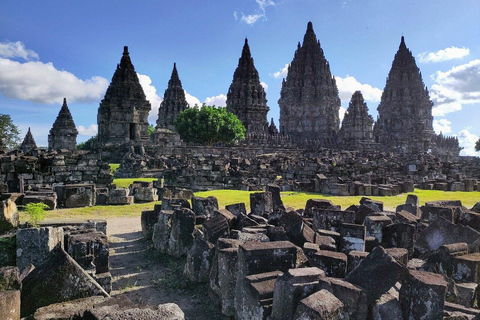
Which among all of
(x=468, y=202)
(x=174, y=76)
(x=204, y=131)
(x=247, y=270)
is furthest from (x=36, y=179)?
(x=174, y=76)

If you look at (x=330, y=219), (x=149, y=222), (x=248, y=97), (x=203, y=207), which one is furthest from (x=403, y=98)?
(x=149, y=222)

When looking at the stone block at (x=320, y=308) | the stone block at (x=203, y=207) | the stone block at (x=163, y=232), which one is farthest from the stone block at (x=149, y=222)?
the stone block at (x=320, y=308)

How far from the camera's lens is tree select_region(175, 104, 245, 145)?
4112cm

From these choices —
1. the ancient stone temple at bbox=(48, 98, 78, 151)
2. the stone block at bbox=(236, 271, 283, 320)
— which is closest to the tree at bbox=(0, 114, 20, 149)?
the ancient stone temple at bbox=(48, 98, 78, 151)

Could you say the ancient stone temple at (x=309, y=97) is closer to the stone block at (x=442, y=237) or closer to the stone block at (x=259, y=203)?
the stone block at (x=259, y=203)

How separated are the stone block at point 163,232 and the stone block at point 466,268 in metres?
4.23

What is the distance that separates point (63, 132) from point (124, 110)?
34.2 ft

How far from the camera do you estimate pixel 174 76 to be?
184ft

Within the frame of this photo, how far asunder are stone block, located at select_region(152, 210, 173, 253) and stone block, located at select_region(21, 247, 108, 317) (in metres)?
2.40

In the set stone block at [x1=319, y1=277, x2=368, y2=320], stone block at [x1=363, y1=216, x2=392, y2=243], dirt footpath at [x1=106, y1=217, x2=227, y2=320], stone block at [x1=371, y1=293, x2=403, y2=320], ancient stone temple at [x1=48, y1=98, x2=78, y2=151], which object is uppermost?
ancient stone temple at [x1=48, y1=98, x2=78, y2=151]

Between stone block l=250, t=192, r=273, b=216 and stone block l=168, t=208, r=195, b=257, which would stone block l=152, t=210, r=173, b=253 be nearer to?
stone block l=168, t=208, r=195, b=257

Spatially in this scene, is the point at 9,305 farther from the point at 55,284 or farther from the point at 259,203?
the point at 259,203

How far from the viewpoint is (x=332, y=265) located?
3.93m

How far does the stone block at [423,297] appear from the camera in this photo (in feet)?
10.5
